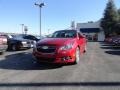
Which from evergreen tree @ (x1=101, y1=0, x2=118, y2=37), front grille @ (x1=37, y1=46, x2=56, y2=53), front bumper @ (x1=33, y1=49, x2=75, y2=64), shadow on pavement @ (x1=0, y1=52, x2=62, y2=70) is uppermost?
evergreen tree @ (x1=101, y1=0, x2=118, y2=37)

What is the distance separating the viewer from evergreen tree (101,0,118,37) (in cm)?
7469

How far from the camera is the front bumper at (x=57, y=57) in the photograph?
10922mm

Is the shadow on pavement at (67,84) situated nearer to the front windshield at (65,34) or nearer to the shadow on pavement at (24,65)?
the shadow on pavement at (24,65)

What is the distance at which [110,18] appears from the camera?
7512 cm

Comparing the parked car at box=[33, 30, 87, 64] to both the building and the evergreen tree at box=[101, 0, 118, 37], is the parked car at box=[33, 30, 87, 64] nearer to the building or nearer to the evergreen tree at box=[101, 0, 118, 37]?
the evergreen tree at box=[101, 0, 118, 37]

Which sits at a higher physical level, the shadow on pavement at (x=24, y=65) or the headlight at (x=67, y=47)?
the headlight at (x=67, y=47)

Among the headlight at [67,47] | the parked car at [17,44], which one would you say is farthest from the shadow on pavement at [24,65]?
the parked car at [17,44]

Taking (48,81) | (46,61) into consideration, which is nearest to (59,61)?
(46,61)

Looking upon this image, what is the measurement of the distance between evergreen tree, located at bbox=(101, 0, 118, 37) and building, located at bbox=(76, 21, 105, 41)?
6.27 m

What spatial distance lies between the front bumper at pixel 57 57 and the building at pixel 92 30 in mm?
72024

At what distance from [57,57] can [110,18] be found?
66.2 meters

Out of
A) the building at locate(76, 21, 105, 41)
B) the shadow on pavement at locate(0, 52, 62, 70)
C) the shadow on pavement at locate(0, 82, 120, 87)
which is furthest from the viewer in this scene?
the building at locate(76, 21, 105, 41)

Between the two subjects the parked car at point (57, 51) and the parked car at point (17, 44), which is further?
the parked car at point (17, 44)

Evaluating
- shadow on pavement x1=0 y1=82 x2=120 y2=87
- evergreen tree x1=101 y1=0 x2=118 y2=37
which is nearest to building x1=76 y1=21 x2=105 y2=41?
evergreen tree x1=101 y1=0 x2=118 y2=37
